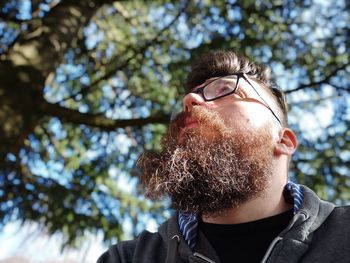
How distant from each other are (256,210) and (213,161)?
9.5 inches

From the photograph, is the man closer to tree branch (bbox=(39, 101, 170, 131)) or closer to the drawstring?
the drawstring

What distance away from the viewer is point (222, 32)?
14.0ft

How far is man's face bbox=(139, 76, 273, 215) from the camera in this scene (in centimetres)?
161

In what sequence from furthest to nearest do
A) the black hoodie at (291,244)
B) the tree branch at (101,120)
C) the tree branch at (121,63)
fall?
the tree branch at (121,63) → the tree branch at (101,120) → the black hoodie at (291,244)

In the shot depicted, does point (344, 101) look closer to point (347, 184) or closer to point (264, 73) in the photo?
point (347, 184)

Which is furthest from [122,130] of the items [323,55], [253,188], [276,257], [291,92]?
[276,257]

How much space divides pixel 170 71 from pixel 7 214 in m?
2.10

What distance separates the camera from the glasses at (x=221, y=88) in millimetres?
1865

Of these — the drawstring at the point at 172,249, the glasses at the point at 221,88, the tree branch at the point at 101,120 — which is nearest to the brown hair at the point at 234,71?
the glasses at the point at 221,88

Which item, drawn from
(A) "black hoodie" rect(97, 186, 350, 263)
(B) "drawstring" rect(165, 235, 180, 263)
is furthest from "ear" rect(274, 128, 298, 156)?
(B) "drawstring" rect(165, 235, 180, 263)

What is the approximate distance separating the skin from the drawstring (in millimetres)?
165

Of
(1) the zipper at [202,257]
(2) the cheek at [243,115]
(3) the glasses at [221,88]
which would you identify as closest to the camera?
(1) the zipper at [202,257]

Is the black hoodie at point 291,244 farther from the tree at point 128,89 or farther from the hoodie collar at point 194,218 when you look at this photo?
the tree at point 128,89

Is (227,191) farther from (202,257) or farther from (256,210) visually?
(202,257)
